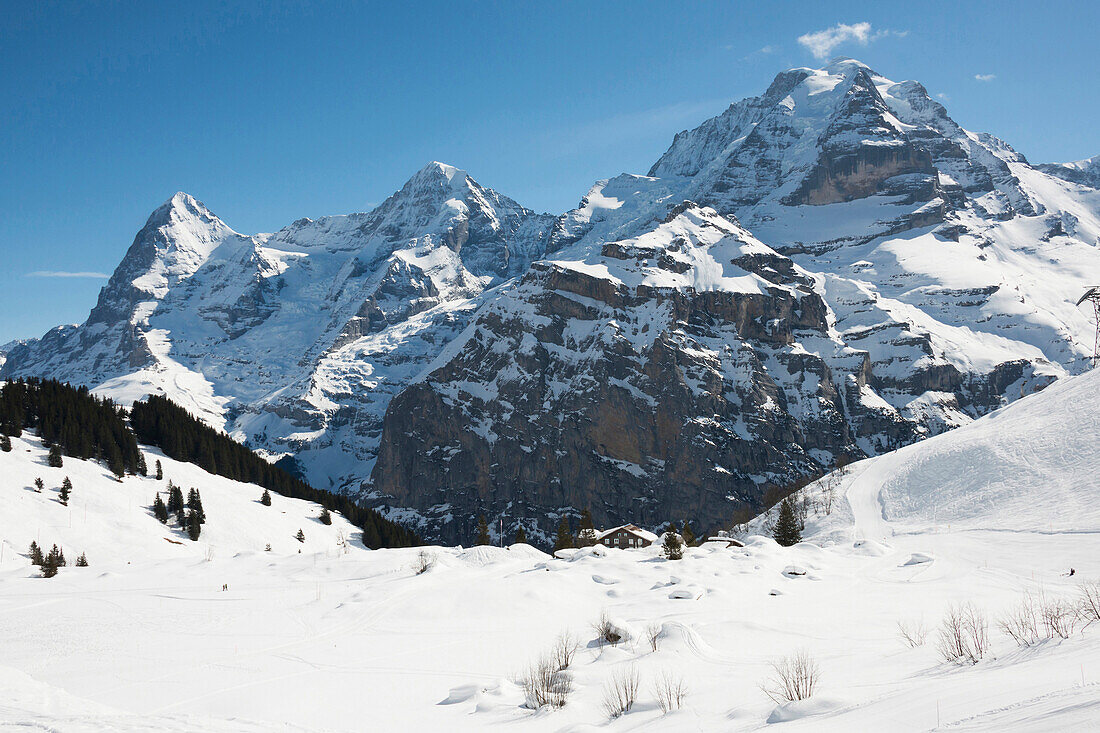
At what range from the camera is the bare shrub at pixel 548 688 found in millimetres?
15734

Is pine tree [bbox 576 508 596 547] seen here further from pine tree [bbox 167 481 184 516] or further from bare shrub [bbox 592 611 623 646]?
bare shrub [bbox 592 611 623 646]

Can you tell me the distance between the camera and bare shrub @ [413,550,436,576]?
36.4 meters

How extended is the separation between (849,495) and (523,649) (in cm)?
6507

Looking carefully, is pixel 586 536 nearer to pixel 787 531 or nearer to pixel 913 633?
pixel 787 531

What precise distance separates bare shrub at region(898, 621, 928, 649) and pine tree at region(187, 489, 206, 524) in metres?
53.1

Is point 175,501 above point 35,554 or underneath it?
above

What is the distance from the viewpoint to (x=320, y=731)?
45.7ft

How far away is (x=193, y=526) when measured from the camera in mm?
55688

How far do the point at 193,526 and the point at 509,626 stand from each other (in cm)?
4044

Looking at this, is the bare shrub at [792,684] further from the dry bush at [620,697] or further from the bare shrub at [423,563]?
the bare shrub at [423,563]

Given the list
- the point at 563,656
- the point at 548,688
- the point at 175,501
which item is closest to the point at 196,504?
the point at 175,501

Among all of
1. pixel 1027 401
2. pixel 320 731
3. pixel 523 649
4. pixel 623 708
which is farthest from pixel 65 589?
pixel 1027 401

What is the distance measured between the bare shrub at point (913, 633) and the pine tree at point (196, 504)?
174 feet

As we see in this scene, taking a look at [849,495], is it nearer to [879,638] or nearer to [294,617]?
[879,638]
